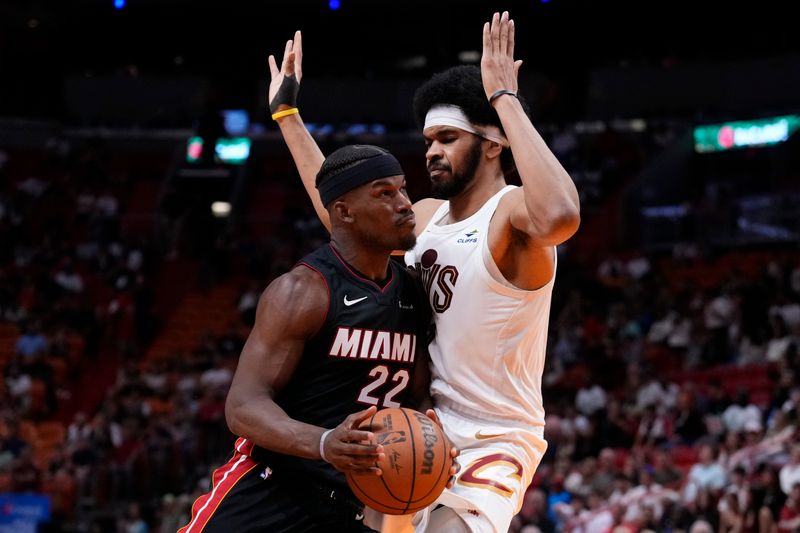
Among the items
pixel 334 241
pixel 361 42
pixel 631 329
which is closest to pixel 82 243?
pixel 361 42

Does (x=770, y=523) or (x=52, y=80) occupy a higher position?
(x=52, y=80)

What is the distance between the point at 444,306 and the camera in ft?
15.6

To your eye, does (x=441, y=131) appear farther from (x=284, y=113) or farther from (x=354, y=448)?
(x=354, y=448)

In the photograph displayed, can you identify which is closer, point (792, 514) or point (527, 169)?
point (527, 169)

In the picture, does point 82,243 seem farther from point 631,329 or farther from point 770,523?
point 770,523

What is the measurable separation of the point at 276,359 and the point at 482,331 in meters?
0.86

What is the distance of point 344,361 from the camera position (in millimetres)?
4402

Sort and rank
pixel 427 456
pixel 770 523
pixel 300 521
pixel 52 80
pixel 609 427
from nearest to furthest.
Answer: pixel 427 456 < pixel 300 521 < pixel 770 523 < pixel 609 427 < pixel 52 80

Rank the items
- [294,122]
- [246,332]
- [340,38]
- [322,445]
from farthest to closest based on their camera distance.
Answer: [340,38], [246,332], [294,122], [322,445]

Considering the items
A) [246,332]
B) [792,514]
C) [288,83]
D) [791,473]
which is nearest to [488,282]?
[288,83]

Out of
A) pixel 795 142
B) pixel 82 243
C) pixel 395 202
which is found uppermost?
pixel 795 142

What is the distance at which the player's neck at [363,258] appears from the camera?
4566mm

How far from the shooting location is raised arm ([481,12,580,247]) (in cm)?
428

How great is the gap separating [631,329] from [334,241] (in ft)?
45.6
